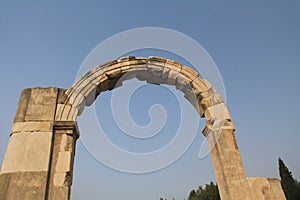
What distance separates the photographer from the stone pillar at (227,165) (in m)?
4.28

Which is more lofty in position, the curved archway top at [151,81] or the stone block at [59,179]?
the curved archway top at [151,81]

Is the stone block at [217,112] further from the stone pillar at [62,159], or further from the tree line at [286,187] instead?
the tree line at [286,187]

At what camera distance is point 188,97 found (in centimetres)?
606

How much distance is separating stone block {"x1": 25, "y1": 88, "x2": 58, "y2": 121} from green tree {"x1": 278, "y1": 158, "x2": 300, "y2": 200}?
2601cm

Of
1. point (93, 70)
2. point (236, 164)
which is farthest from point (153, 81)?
point (236, 164)

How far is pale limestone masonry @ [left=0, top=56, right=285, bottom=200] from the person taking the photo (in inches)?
158

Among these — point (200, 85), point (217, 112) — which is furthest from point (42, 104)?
point (217, 112)

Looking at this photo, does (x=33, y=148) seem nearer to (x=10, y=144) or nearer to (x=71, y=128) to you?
(x=10, y=144)

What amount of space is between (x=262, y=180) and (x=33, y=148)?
4.73 meters

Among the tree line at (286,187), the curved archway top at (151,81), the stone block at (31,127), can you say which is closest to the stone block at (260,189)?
the curved archway top at (151,81)

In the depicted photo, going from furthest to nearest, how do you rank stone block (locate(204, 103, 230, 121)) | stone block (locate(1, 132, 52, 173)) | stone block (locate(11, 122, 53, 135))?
stone block (locate(204, 103, 230, 121)) < stone block (locate(11, 122, 53, 135)) < stone block (locate(1, 132, 52, 173))

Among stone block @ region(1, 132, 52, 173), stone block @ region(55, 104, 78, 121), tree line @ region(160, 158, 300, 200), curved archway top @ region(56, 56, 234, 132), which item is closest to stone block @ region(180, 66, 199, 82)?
curved archway top @ region(56, 56, 234, 132)

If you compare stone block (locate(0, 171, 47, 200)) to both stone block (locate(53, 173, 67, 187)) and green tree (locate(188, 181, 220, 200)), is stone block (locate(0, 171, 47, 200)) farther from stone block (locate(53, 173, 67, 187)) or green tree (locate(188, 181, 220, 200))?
green tree (locate(188, 181, 220, 200))

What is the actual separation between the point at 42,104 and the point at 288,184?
2691 centimetres
